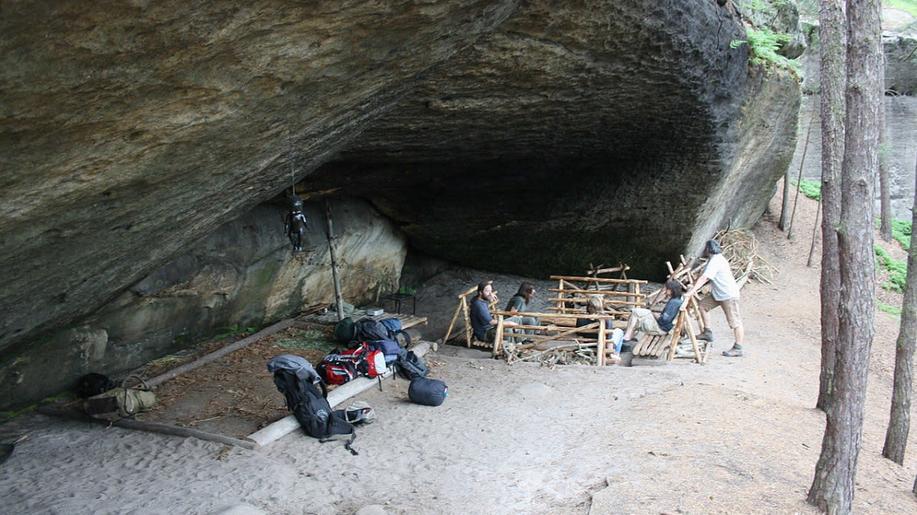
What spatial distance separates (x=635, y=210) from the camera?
15867 mm

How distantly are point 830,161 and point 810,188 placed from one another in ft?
62.1

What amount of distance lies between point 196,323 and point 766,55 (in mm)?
11780

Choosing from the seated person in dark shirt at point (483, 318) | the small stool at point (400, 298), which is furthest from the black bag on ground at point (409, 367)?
the small stool at point (400, 298)

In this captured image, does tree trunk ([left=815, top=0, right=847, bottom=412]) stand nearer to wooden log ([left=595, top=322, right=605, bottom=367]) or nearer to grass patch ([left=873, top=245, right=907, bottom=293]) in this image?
wooden log ([left=595, top=322, right=605, bottom=367])

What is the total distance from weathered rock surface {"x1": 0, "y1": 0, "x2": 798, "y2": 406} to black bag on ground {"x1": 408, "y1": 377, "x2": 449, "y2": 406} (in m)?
3.38

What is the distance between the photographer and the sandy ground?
21.0 feet

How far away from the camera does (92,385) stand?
9.83 meters

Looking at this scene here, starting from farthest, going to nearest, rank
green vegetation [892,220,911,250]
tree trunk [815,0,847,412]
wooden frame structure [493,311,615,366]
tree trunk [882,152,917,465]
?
1. green vegetation [892,220,911,250]
2. wooden frame structure [493,311,615,366]
3. tree trunk [815,0,847,412]
4. tree trunk [882,152,917,465]

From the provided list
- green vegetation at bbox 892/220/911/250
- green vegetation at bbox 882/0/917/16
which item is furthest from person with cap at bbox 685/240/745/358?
green vegetation at bbox 882/0/917/16

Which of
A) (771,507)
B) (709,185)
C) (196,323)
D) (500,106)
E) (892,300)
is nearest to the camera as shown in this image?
(771,507)

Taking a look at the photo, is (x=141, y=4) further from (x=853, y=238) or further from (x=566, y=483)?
(x=853, y=238)

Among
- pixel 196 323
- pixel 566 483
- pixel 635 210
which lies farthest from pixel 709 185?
pixel 196 323

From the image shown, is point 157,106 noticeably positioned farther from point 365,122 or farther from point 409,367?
point 409,367

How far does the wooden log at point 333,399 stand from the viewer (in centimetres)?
777
